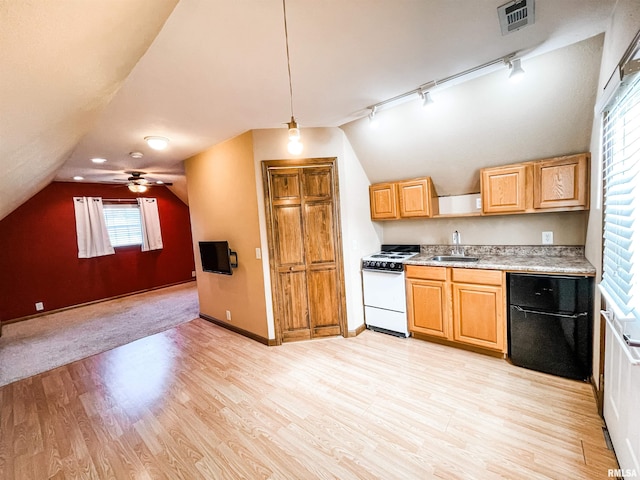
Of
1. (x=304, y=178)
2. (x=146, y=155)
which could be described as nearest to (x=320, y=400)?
(x=304, y=178)

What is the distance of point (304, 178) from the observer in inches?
127

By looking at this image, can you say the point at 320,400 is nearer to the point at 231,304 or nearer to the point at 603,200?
the point at 231,304

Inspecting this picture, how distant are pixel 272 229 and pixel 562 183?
293 cm

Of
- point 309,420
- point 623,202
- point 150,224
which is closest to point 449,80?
point 623,202

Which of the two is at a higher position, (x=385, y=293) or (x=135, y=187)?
(x=135, y=187)

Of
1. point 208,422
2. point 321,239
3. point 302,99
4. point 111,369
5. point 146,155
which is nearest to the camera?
point 208,422

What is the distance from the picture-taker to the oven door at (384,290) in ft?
10.4

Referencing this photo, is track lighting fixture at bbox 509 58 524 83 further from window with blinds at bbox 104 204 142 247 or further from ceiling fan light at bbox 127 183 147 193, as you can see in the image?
window with blinds at bbox 104 204 142 247

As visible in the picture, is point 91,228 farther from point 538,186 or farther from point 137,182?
point 538,186

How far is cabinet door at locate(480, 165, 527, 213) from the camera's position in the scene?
102 inches

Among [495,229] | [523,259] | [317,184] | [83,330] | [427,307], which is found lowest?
[83,330]

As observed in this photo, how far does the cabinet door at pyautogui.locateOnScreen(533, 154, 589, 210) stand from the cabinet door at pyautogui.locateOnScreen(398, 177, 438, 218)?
3.22 feet

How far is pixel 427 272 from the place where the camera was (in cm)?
298

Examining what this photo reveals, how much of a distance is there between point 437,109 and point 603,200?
1.54 metres
